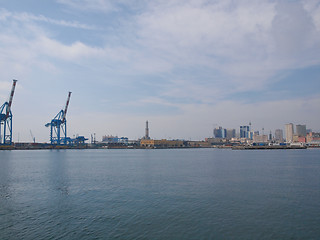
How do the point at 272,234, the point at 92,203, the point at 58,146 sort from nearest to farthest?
the point at 272,234, the point at 92,203, the point at 58,146

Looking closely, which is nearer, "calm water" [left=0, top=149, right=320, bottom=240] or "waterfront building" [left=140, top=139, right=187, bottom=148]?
"calm water" [left=0, top=149, right=320, bottom=240]

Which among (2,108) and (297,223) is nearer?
(297,223)

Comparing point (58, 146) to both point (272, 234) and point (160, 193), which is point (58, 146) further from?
point (272, 234)

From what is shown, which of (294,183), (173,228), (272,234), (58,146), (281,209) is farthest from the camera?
(58,146)

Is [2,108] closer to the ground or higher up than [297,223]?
higher up

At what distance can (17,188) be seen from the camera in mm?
20203

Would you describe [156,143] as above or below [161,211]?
above

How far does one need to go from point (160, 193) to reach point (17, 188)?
1194cm

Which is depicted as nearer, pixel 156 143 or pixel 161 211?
pixel 161 211

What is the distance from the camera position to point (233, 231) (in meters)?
10.5

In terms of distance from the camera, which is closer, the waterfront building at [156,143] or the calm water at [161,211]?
the calm water at [161,211]

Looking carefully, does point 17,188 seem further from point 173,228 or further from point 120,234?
point 173,228

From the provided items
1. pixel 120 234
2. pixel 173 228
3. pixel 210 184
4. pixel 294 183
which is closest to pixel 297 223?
pixel 173 228

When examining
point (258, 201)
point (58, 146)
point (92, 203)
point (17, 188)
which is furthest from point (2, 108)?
point (258, 201)
